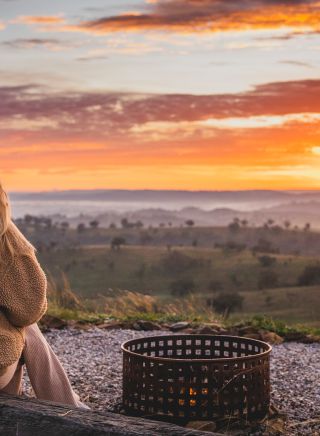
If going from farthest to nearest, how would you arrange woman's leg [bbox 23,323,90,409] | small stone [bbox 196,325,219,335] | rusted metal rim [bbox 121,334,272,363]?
1. small stone [bbox 196,325,219,335]
2. rusted metal rim [bbox 121,334,272,363]
3. woman's leg [bbox 23,323,90,409]

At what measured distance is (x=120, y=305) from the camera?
12578 mm

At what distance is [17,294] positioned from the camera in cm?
493

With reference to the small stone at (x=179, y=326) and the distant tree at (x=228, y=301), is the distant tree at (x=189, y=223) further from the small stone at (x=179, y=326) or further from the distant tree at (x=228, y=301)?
the small stone at (x=179, y=326)

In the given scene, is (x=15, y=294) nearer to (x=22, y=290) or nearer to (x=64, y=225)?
(x=22, y=290)

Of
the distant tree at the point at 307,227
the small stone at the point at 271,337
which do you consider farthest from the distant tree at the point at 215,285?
the small stone at the point at 271,337

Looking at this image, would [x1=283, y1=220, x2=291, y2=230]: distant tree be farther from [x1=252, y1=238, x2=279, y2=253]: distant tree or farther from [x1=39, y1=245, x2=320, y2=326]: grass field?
[x1=39, y1=245, x2=320, y2=326]: grass field

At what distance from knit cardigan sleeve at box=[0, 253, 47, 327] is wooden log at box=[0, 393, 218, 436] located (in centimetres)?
57

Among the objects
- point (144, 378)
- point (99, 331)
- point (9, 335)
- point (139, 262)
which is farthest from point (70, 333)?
point (139, 262)

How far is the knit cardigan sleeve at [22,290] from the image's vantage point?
A: 491 centimetres

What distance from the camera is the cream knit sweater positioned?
16.1ft

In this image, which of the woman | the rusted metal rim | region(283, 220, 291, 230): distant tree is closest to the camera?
the woman

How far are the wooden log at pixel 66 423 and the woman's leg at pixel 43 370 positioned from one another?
590 millimetres

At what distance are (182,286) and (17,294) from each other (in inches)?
1702

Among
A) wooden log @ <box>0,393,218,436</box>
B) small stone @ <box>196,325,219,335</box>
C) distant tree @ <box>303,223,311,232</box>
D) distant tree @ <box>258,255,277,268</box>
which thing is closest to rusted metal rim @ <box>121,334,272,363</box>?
wooden log @ <box>0,393,218,436</box>
